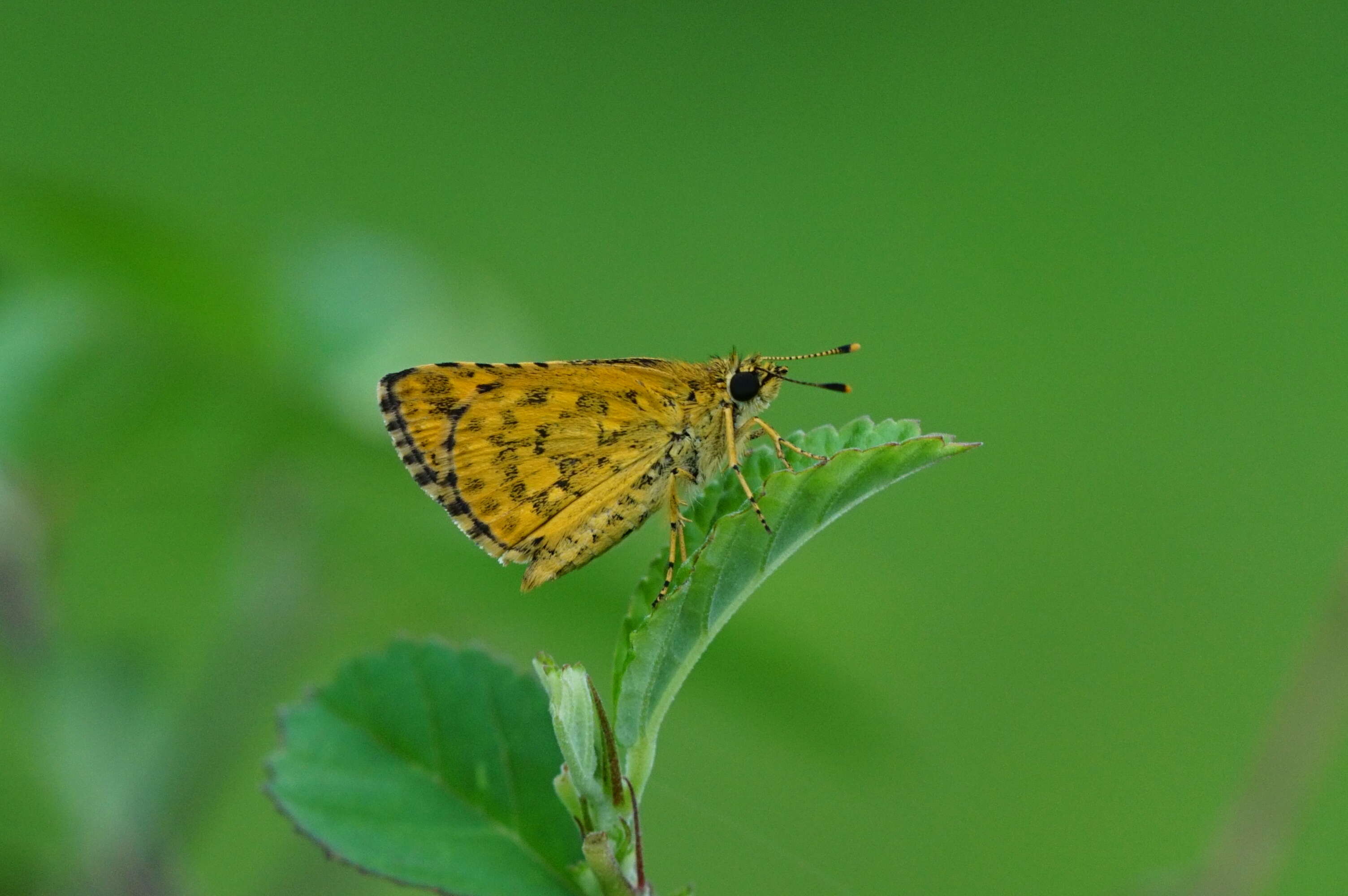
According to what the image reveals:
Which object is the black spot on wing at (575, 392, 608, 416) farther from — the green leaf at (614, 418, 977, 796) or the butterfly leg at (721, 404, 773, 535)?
the green leaf at (614, 418, 977, 796)

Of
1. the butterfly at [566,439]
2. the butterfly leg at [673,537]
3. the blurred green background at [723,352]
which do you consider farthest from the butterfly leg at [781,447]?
the blurred green background at [723,352]

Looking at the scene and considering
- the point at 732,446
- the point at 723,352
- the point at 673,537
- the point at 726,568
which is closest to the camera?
the point at 726,568

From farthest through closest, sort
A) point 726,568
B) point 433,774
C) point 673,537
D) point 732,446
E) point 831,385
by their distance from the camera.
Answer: point 831,385
point 732,446
point 673,537
point 433,774
point 726,568

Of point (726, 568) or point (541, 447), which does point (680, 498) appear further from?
point (726, 568)

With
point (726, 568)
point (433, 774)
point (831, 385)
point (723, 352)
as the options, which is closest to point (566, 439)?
point (831, 385)

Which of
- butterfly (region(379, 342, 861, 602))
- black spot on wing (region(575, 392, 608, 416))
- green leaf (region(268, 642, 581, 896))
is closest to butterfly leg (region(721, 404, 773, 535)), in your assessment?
butterfly (region(379, 342, 861, 602))

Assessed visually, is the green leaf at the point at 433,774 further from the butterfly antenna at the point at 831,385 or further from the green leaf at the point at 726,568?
the butterfly antenna at the point at 831,385
